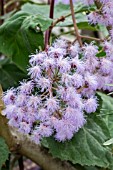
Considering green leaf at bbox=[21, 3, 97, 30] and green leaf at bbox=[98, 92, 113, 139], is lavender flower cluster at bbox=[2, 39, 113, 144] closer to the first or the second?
green leaf at bbox=[98, 92, 113, 139]

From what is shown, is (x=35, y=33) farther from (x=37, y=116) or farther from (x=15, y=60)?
(x=37, y=116)

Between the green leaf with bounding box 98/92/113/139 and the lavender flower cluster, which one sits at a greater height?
the lavender flower cluster

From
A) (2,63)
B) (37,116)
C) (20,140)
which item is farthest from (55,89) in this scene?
(2,63)

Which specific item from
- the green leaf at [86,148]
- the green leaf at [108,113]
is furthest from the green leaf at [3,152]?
the green leaf at [108,113]

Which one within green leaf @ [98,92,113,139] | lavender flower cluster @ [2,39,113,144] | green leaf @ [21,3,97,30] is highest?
lavender flower cluster @ [2,39,113,144]

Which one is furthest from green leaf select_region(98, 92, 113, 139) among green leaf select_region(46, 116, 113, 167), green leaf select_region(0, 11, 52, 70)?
green leaf select_region(0, 11, 52, 70)
